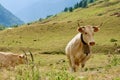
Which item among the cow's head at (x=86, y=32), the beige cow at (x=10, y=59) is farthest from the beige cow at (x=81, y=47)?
the beige cow at (x=10, y=59)

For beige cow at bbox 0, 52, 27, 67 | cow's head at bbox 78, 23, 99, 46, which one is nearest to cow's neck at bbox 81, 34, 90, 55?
cow's head at bbox 78, 23, 99, 46

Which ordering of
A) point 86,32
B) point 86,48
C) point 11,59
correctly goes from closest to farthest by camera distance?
point 86,32 → point 86,48 → point 11,59

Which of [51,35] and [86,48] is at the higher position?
[86,48]

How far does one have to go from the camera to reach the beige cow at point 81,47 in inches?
684

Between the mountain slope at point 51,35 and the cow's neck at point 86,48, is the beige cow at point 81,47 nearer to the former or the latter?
the cow's neck at point 86,48

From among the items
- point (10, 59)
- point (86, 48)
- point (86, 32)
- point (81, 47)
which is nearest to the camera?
point (86, 32)

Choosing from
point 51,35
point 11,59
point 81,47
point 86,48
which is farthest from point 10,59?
point 51,35

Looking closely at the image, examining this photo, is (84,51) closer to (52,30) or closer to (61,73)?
(61,73)

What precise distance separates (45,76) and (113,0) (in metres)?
166

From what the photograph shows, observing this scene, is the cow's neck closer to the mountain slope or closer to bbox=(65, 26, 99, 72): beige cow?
bbox=(65, 26, 99, 72): beige cow

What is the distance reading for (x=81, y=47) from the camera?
696 inches

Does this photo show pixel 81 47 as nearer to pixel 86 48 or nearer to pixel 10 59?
pixel 86 48

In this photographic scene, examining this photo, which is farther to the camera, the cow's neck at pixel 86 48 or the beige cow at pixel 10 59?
the beige cow at pixel 10 59

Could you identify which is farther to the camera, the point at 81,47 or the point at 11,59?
the point at 11,59
